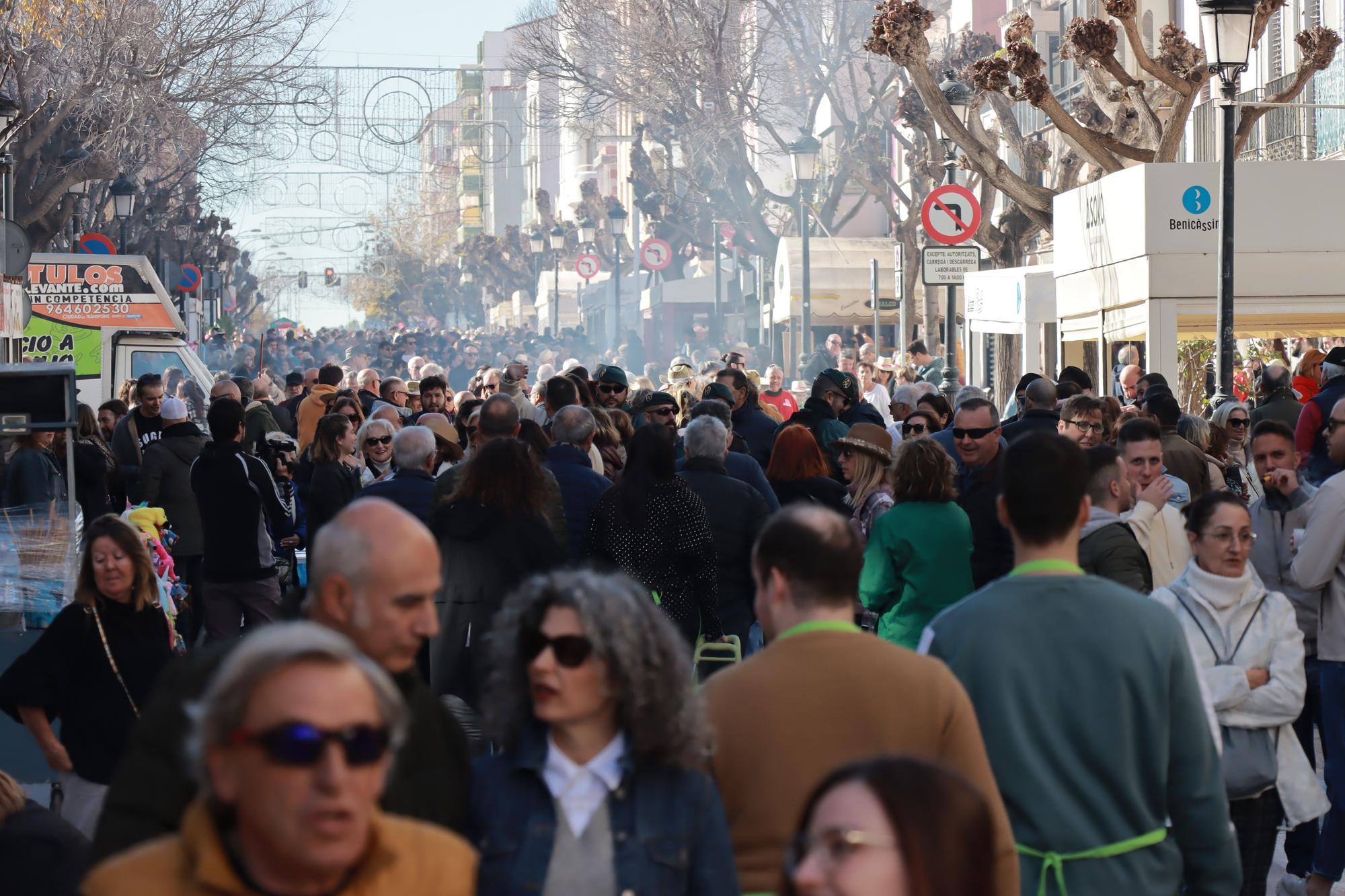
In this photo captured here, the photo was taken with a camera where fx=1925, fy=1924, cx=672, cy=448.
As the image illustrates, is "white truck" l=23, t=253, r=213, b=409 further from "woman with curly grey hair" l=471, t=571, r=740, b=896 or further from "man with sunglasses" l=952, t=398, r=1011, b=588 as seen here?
"woman with curly grey hair" l=471, t=571, r=740, b=896

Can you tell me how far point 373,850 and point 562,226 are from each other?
65021 mm

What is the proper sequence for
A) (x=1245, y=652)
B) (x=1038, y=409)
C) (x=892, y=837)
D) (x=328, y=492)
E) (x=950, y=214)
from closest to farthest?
1. (x=892, y=837)
2. (x=1245, y=652)
3. (x=328, y=492)
4. (x=1038, y=409)
5. (x=950, y=214)

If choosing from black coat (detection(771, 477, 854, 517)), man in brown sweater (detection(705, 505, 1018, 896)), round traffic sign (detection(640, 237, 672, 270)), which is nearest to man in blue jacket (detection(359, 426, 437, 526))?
black coat (detection(771, 477, 854, 517))

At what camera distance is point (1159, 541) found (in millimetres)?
6809

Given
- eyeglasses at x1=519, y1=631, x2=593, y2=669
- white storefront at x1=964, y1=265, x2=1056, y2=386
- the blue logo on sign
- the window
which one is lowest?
eyeglasses at x1=519, y1=631, x2=593, y2=669

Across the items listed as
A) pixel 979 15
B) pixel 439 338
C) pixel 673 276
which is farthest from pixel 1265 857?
pixel 673 276

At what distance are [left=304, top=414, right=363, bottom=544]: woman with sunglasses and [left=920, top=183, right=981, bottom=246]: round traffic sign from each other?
7.68 metres

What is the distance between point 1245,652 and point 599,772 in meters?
2.80

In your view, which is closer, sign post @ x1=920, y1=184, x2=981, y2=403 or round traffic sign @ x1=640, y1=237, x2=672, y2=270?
sign post @ x1=920, y1=184, x2=981, y2=403

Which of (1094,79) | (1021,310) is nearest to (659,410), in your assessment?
(1021,310)

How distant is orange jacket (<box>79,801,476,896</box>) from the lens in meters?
2.42

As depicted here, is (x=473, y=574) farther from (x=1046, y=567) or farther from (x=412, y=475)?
(x=1046, y=567)

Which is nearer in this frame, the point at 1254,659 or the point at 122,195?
the point at 1254,659

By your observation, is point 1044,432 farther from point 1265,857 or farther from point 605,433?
point 605,433
